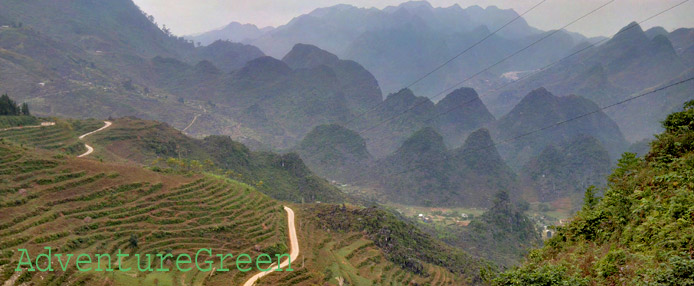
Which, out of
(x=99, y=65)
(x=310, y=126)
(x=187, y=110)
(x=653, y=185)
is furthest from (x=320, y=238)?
(x=99, y=65)

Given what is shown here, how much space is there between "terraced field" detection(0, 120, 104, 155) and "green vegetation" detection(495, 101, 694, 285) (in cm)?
3526

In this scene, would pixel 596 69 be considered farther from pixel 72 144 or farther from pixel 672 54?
pixel 72 144

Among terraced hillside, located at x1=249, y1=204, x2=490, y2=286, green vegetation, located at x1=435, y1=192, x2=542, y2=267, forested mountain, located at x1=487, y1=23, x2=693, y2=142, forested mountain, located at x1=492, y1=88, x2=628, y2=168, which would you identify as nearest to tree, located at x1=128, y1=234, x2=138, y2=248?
terraced hillside, located at x1=249, y1=204, x2=490, y2=286

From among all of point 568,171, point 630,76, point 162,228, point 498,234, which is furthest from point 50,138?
point 630,76

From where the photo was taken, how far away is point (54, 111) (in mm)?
→ 66250

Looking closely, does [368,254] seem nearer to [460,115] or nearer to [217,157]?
[217,157]

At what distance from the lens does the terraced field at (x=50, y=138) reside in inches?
1192

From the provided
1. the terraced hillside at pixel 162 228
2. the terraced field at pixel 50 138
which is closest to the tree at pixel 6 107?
the terraced field at pixel 50 138

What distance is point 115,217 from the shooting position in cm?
2031

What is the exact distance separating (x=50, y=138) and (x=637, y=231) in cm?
4150

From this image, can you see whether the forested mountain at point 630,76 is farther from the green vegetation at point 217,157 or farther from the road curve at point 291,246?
the road curve at point 291,246

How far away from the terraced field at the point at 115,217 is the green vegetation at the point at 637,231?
14.4m

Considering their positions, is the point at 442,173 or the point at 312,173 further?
the point at 442,173

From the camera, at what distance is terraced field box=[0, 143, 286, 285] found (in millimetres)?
16484
